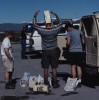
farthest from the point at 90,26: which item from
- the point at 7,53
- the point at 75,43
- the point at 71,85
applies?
the point at 7,53

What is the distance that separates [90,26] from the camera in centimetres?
986

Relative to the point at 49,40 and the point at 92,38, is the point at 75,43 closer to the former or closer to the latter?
the point at 92,38

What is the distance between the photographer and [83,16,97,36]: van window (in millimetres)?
9492

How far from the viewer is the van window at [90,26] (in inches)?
374

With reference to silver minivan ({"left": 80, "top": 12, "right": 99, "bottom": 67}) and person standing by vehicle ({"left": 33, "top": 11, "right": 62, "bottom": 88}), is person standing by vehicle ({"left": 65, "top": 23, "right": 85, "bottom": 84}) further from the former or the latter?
person standing by vehicle ({"left": 33, "top": 11, "right": 62, "bottom": 88})

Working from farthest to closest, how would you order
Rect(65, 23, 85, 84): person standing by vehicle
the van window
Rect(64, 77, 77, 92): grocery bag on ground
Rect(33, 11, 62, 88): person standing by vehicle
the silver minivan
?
1. the van window
2. Rect(65, 23, 85, 84): person standing by vehicle
3. the silver minivan
4. Rect(33, 11, 62, 88): person standing by vehicle
5. Rect(64, 77, 77, 92): grocery bag on ground

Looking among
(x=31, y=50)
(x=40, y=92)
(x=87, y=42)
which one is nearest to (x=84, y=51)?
(x=87, y=42)

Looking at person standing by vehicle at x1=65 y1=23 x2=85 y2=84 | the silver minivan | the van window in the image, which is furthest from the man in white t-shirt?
the van window

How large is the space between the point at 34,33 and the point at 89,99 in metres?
11.3

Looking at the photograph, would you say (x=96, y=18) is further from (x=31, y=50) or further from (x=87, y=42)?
(x=31, y=50)

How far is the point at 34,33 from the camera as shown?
61.2ft

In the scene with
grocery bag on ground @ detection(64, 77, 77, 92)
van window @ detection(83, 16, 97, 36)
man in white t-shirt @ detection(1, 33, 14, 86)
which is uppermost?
van window @ detection(83, 16, 97, 36)

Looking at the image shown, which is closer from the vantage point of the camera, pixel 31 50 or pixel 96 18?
pixel 96 18

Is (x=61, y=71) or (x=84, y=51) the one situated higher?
(x=84, y=51)
